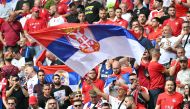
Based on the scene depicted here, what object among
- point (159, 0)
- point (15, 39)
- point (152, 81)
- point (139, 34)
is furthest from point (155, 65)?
point (15, 39)

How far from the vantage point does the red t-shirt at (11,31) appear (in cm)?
2698

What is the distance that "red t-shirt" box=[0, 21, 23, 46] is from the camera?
26984 millimetres

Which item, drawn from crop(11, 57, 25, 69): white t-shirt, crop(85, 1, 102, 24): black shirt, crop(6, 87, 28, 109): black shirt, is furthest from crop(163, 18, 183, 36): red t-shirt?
crop(6, 87, 28, 109): black shirt

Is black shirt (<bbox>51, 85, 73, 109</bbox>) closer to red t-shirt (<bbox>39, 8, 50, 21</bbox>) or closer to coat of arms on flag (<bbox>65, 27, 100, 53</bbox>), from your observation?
coat of arms on flag (<bbox>65, 27, 100, 53</bbox>)

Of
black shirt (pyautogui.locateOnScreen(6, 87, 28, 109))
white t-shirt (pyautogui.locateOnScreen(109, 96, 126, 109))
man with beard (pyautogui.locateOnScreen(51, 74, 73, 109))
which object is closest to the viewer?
white t-shirt (pyautogui.locateOnScreen(109, 96, 126, 109))

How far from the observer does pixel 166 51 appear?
74.6 feet

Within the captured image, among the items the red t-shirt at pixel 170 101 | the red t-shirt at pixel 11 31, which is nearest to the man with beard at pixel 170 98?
the red t-shirt at pixel 170 101

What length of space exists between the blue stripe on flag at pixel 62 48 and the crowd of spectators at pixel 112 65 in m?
1.22

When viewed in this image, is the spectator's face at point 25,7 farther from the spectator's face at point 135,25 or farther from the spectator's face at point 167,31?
the spectator's face at point 167,31

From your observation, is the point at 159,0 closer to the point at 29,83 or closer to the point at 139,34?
the point at 139,34

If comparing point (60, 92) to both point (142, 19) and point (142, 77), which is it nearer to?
point (142, 77)

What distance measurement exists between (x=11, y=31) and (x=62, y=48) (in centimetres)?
777

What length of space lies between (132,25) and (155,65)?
259cm

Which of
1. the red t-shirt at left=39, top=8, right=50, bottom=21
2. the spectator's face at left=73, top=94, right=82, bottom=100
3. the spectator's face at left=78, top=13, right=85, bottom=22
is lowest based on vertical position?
the spectator's face at left=73, top=94, right=82, bottom=100
